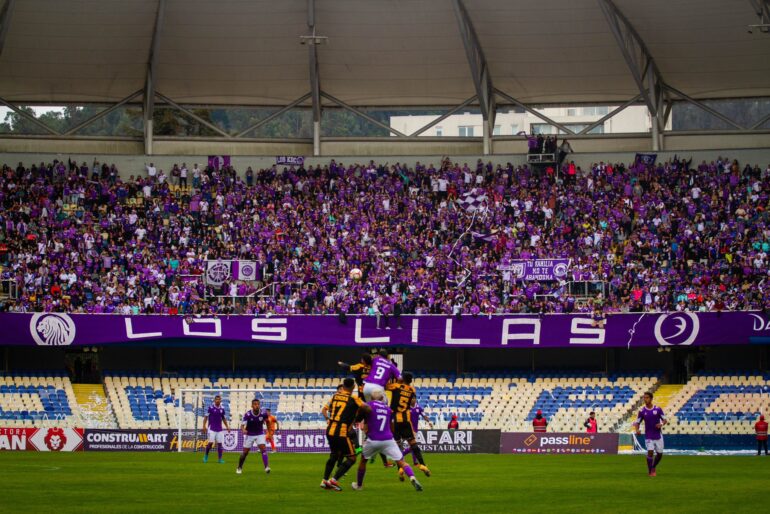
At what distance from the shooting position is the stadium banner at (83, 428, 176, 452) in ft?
136

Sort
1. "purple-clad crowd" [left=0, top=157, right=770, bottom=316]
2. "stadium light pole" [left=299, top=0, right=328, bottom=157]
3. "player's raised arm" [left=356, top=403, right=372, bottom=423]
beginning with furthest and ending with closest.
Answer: "stadium light pole" [left=299, top=0, right=328, bottom=157] → "purple-clad crowd" [left=0, top=157, right=770, bottom=316] → "player's raised arm" [left=356, top=403, right=372, bottom=423]

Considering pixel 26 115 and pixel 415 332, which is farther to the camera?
pixel 26 115

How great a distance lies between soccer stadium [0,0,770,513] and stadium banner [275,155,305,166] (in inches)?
8.8

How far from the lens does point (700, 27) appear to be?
53500 mm

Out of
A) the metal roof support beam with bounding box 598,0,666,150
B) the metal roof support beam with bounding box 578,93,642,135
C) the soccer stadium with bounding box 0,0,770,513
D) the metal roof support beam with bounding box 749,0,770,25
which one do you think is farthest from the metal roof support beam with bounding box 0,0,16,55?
the metal roof support beam with bounding box 749,0,770,25

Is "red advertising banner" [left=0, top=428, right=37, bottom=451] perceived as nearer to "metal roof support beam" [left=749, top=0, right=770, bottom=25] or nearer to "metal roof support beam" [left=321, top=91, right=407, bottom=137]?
"metal roof support beam" [left=321, top=91, right=407, bottom=137]

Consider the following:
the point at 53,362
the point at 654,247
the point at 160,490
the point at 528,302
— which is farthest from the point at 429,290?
the point at 160,490

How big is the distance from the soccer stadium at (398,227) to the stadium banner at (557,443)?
0.11m

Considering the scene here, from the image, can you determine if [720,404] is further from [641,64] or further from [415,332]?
[641,64]

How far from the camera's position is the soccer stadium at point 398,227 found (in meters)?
49.5

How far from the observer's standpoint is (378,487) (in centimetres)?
2316

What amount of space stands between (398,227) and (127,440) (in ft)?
63.6

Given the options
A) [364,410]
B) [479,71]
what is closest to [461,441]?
[364,410]

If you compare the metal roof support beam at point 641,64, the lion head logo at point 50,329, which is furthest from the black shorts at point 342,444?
the metal roof support beam at point 641,64
